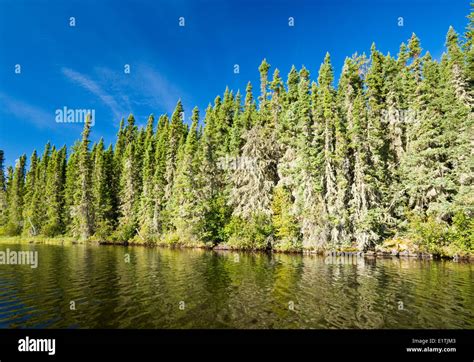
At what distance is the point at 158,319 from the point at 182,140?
47359 mm

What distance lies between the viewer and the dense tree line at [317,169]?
119ft

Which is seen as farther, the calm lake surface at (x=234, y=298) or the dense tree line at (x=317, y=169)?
the dense tree line at (x=317, y=169)

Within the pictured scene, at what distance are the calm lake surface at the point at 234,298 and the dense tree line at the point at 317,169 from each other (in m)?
14.2

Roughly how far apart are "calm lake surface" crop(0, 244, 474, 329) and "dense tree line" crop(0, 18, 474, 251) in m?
14.2

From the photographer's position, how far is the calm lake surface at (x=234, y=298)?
11.7m

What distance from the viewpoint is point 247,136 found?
46.9 metres

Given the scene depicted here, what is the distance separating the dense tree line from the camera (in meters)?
36.1

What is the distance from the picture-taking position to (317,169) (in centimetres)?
4144

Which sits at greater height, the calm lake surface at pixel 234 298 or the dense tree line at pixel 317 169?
the dense tree line at pixel 317 169

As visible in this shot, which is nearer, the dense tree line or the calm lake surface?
the calm lake surface

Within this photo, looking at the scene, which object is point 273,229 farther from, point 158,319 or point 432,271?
point 158,319

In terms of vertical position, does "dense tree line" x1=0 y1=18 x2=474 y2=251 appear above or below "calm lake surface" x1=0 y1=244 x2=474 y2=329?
above

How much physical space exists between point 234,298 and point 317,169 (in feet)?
98.1
